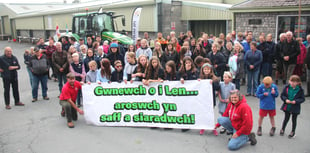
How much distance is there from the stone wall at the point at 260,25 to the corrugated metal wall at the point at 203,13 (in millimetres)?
3555

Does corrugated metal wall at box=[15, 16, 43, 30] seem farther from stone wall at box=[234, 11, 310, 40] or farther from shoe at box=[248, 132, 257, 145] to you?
shoe at box=[248, 132, 257, 145]

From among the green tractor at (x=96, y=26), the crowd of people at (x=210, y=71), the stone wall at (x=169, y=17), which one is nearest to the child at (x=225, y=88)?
the crowd of people at (x=210, y=71)

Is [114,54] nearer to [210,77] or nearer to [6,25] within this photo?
[210,77]

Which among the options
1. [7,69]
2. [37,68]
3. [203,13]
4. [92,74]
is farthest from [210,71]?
[203,13]

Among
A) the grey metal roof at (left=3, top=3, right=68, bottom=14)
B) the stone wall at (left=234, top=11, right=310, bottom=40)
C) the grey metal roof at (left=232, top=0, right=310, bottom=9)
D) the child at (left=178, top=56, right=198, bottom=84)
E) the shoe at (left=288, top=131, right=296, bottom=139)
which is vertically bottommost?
the shoe at (left=288, top=131, right=296, bottom=139)

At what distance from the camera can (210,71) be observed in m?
6.18

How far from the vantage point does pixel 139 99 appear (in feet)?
21.3

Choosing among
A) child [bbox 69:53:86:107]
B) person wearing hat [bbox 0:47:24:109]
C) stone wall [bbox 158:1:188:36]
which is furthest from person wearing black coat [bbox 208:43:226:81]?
stone wall [bbox 158:1:188:36]

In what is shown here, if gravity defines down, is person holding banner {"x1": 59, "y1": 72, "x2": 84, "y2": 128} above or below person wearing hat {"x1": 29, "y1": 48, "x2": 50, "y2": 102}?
below

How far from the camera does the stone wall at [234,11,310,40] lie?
13.1m

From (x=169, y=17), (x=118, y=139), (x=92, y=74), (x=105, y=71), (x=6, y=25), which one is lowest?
(x=118, y=139)

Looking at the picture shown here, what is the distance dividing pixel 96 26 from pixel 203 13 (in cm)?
787

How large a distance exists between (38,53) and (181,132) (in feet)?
18.2

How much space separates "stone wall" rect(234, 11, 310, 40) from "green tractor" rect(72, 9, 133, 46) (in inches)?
222
